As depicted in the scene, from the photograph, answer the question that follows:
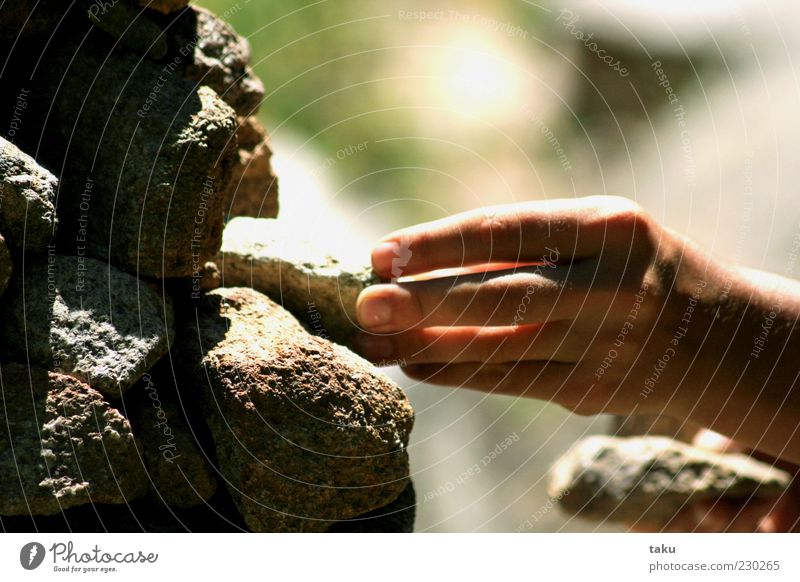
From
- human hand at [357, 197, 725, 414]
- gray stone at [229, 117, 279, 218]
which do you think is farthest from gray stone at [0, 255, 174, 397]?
gray stone at [229, 117, 279, 218]

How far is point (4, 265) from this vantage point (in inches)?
40.4

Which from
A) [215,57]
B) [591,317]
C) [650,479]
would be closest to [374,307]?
[591,317]

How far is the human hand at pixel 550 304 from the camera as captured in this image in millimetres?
1363

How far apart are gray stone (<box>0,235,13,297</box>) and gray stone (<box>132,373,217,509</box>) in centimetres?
22

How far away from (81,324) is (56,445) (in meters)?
0.16

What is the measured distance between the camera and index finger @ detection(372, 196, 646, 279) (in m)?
A: 1.38

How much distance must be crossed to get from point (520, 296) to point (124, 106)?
0.68 metres

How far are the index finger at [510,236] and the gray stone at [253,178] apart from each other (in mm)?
377

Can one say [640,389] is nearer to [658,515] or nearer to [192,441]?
[192,441]

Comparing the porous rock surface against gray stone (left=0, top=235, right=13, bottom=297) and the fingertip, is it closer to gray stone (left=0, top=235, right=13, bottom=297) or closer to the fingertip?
gray stone (left=0, top=235, right=13, bottom=297)

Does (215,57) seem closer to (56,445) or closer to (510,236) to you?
(510,236)

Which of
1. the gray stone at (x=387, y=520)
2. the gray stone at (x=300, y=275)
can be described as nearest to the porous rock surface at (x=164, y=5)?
the gray stone at (x=300, y=275)

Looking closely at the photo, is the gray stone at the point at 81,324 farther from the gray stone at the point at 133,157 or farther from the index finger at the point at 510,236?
the index finger at the point at 510,236
